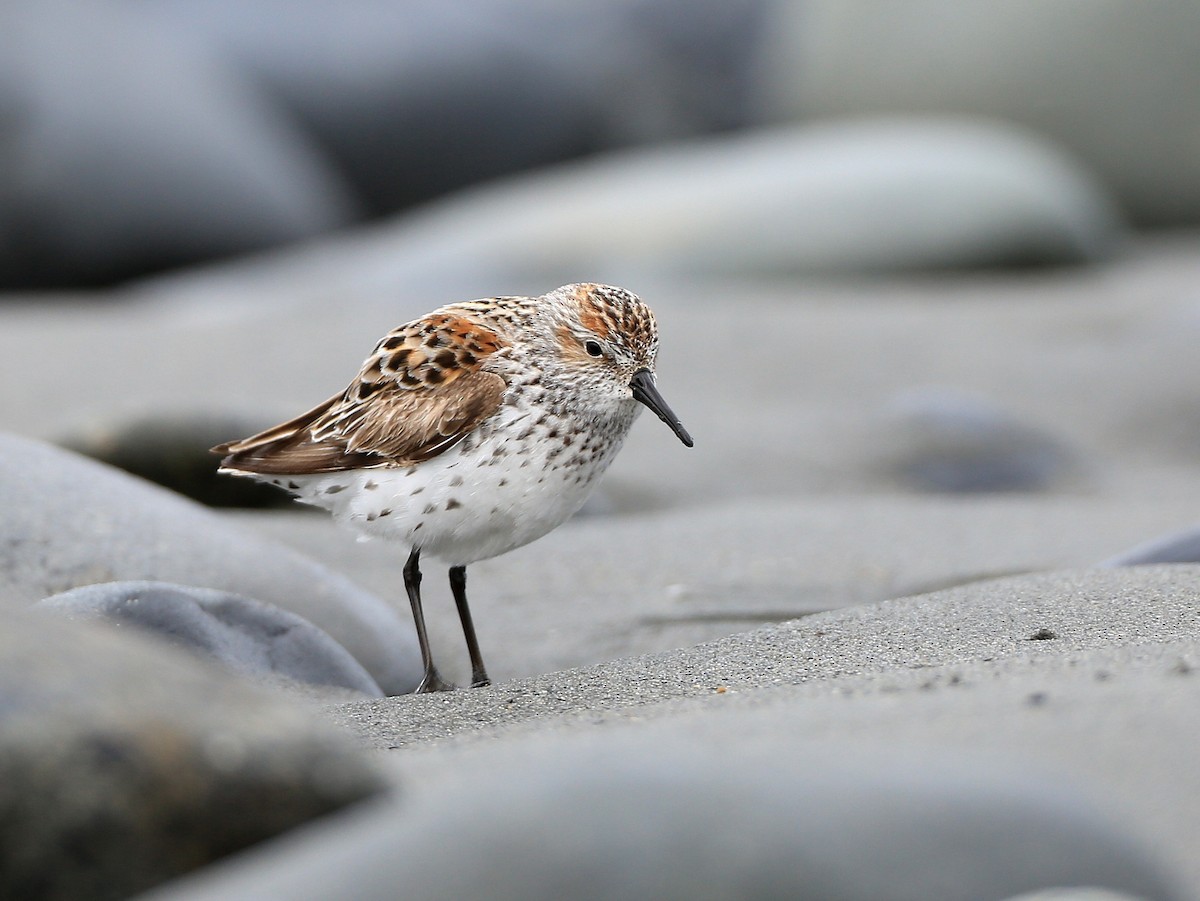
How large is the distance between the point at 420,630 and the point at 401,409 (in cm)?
63

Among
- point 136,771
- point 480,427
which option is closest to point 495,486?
point 480,427

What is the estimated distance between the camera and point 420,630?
171 inches

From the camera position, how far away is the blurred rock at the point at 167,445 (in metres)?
6.04

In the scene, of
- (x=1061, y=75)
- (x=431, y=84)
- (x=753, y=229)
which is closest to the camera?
(x=753, y=229)

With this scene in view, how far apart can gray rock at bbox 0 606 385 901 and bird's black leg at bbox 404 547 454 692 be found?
1915 millimetres

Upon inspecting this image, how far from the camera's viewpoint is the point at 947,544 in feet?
18.6

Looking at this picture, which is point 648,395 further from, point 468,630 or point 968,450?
point 968,450

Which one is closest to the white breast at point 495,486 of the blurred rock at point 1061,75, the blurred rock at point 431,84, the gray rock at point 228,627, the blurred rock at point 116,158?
the gray rock at point 228,627

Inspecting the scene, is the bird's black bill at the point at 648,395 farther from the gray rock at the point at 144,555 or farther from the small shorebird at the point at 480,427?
the gray rock at the point at 144,555

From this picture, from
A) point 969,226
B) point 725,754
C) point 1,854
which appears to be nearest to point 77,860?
point 1,854

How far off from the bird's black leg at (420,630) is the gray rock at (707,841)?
6.30 feet

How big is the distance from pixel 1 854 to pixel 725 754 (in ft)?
3.50

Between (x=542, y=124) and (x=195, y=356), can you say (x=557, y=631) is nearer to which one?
(x=195, y=356)

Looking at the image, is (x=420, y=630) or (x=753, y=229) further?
(x=753, y=229)
